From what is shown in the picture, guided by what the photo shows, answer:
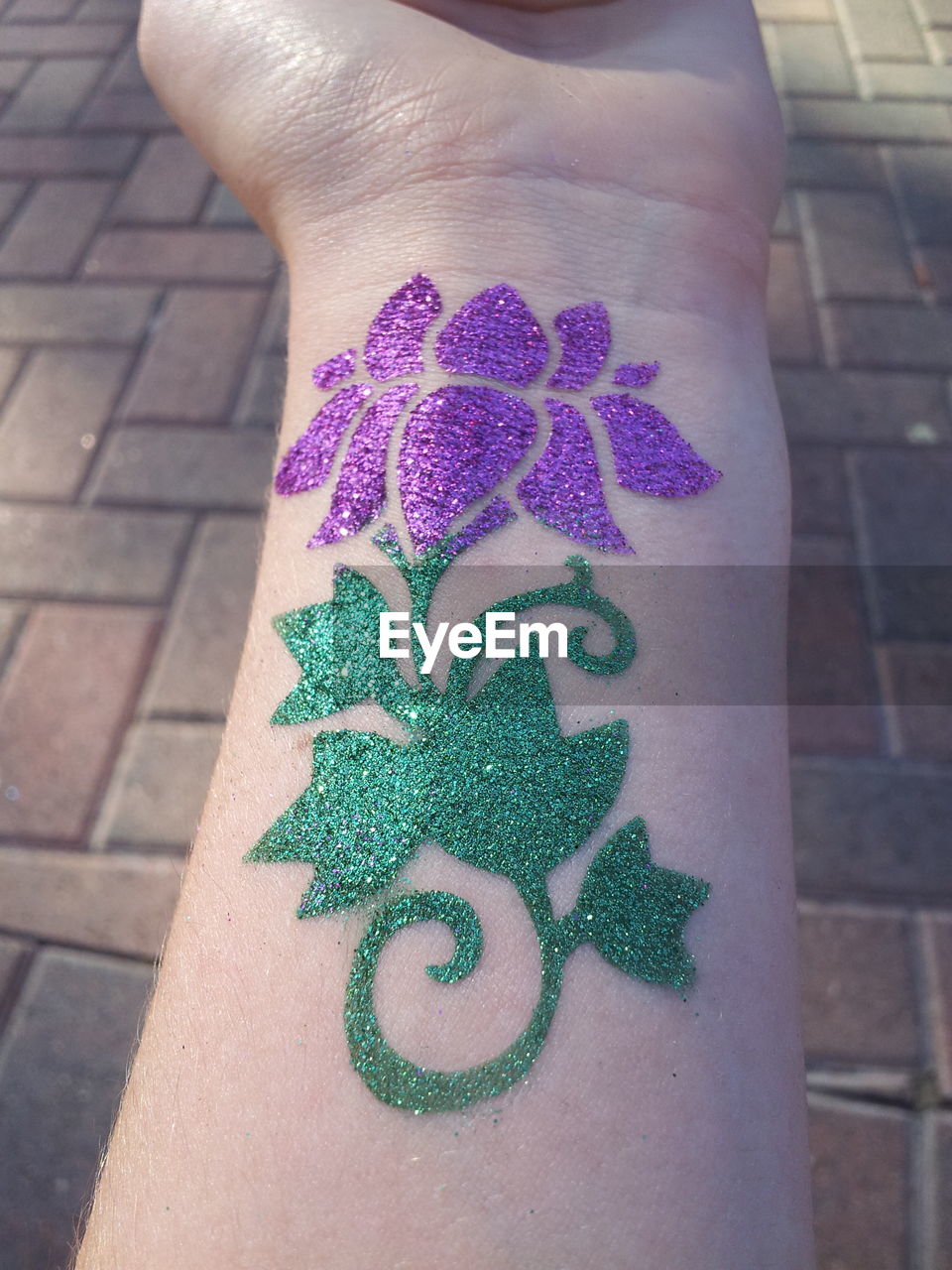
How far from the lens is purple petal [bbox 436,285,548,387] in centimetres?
122

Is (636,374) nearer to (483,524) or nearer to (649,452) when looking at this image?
(649,452)

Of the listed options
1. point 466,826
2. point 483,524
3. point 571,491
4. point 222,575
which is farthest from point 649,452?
point 222,575

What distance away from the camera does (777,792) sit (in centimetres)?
106

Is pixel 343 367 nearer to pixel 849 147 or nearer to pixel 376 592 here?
pixel 376 592

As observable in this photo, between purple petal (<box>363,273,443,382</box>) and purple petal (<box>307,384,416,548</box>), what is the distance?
0.14 ft

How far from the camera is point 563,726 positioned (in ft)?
3.30

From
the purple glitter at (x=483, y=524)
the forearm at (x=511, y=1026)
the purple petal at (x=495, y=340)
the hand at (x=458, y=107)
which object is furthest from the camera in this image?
the hand at (x=458, y=107)

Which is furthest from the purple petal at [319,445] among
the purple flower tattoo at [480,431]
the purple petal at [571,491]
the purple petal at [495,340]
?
the purple petal at [571,491]

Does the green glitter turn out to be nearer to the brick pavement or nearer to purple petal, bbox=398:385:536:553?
purple petal, bbox=398:385:536:553

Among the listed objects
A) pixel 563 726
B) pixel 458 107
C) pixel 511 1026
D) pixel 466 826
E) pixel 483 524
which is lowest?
pixel 511 1026

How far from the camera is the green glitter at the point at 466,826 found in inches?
35.1

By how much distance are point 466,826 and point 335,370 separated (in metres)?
0.70

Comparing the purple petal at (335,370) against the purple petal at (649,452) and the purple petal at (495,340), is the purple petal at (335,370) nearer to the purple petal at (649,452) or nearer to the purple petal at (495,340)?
the purple petal at (495,340)

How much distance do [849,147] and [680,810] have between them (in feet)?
9.75
